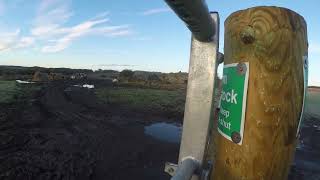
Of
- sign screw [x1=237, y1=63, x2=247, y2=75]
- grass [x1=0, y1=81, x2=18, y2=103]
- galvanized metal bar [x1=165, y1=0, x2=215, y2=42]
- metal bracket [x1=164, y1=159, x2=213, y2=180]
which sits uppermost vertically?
galvanized metal bar [x1=165, y1=0, x2=215, y2=42]

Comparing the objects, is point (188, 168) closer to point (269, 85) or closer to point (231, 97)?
point (231, 97)

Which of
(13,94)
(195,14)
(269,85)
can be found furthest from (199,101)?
(13,94)

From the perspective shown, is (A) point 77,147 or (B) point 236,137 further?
(A) point 77,147

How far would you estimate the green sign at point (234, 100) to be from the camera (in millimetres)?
1546

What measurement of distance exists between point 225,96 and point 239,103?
11 cm

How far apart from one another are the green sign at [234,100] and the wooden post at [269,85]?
0.02 m

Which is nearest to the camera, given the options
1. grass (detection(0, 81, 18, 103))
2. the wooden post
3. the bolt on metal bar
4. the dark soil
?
the bolt on metal bar

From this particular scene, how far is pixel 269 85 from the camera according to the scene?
150 cm

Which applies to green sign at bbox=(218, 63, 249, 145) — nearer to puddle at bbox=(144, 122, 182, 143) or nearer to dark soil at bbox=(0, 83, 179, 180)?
dark soil at bbox=(0, 83, 179, 180)

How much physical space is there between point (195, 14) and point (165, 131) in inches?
581

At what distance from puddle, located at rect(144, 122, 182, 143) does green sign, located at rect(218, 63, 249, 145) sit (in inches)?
473

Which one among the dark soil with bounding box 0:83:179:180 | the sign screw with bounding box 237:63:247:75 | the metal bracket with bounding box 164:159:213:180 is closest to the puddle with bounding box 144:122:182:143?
the dark soil with bounding box 0:83:179:180

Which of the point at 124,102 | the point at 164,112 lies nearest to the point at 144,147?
the point at 164,112

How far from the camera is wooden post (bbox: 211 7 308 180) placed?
1.48 metres
